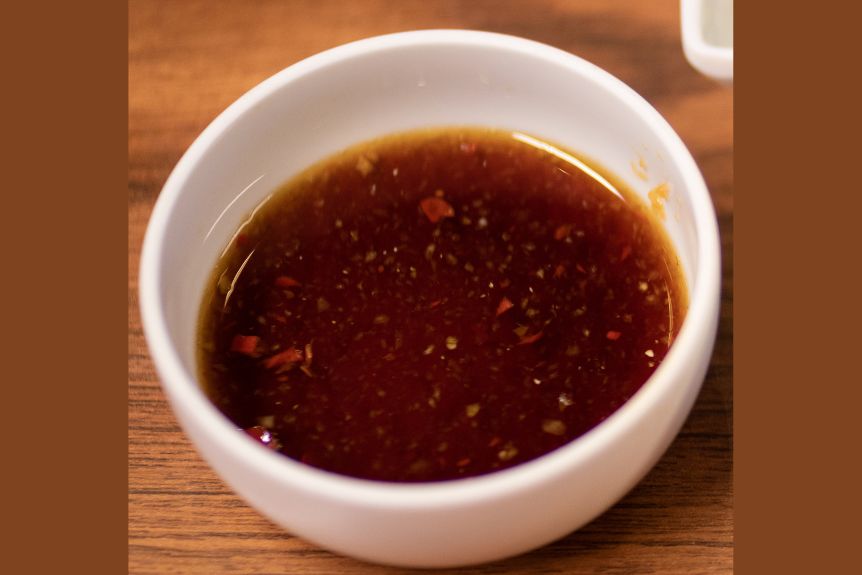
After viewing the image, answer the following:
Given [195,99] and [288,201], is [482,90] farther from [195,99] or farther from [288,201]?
[195,99]

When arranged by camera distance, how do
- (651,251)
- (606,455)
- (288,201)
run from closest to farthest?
(606,455)
(651,251)
(288,201)

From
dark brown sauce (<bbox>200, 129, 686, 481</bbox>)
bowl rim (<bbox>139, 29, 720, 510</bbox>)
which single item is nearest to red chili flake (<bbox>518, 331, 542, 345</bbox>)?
dark brown sauce (<bbox>200, 129, 686, 481</bbox>)

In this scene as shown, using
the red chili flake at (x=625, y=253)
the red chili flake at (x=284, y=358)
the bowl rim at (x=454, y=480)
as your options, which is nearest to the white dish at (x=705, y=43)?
the bowl rim at (x=454, y=480)

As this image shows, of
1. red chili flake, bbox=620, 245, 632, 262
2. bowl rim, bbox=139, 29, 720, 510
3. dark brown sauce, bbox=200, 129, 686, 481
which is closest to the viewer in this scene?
bowl rim, bbox=139, 29, 720, 510

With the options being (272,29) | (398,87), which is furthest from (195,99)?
(398,87)

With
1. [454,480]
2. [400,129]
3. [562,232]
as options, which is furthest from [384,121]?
[454,480]

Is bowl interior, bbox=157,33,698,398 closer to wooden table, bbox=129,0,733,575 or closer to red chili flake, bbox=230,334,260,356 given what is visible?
red chili flake, bbox=230,334,260,356

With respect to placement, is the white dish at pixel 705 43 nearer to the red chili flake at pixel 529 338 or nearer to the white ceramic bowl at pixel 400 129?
the white ceramic bowl at pixel 400 129
